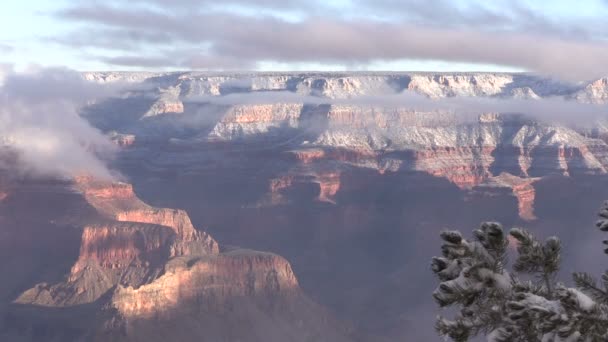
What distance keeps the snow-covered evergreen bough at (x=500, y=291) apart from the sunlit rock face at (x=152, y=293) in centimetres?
13245

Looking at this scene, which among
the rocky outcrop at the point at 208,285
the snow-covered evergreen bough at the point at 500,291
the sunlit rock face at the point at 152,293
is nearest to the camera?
the snow-covered evergreen bough at the point at 500,291

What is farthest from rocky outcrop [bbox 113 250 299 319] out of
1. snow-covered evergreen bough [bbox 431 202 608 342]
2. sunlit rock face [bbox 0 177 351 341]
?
snow-covered evergreen bough [bbox 431 202 608 342]

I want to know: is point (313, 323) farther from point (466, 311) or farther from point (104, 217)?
point (466, 311)

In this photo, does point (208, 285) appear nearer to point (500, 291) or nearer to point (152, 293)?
point (152, 293)

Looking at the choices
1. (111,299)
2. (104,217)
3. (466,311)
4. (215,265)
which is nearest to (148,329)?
(111,299)

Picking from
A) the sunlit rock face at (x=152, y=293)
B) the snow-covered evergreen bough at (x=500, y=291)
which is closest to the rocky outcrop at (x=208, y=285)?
the sunlit rock face at (x=152, y=293)

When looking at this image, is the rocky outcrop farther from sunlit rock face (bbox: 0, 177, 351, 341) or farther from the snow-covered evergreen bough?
the snow-covered evergreen bough

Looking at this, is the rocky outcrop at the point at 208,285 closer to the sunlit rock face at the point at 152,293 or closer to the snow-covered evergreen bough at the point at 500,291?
the sunlit rock face at the point at 152,293

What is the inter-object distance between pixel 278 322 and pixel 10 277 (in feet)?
162

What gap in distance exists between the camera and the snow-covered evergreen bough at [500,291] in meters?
20.0

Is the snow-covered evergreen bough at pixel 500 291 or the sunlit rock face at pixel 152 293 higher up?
the snow-covered evergreen bough at pixel 500 291

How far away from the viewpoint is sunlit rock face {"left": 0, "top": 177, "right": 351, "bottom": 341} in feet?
518

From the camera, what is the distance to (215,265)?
555 ft

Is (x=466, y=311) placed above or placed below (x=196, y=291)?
above
